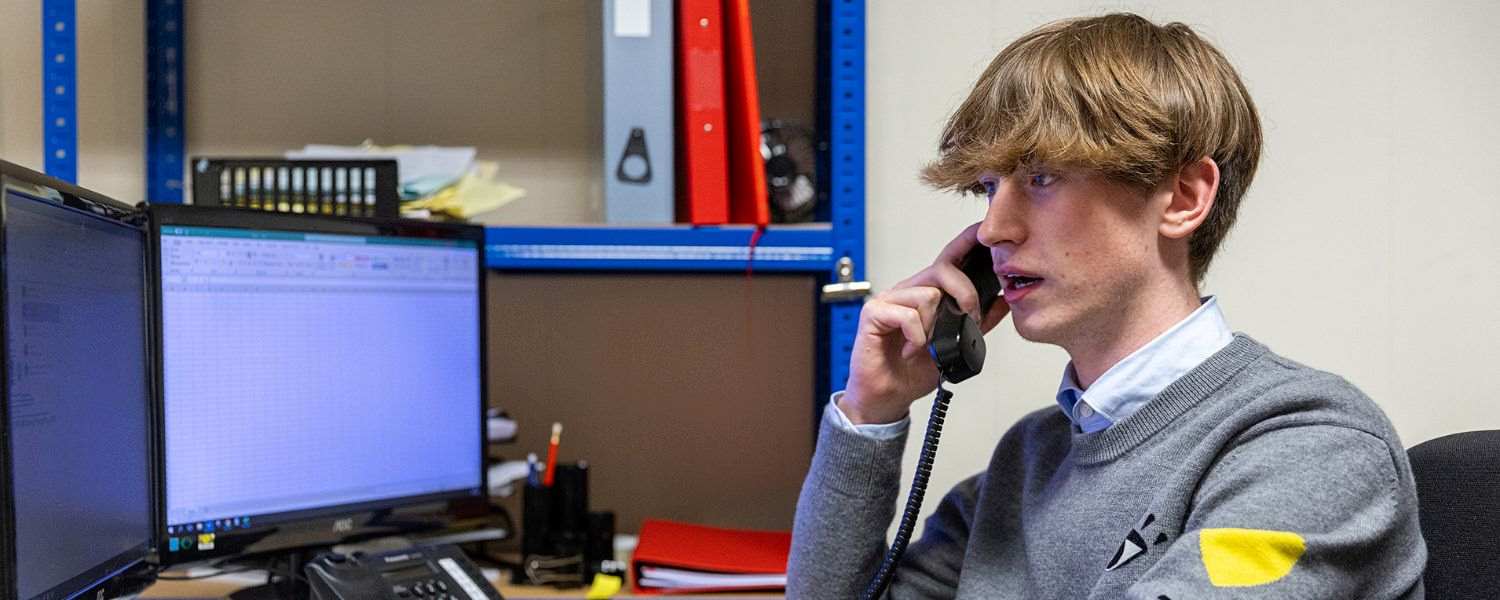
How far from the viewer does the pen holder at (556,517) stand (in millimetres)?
1408

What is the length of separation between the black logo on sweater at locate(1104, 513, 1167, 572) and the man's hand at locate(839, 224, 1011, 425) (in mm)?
309

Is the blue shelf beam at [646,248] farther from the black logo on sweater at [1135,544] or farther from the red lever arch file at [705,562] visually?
the black logo on sweater at [1135,544]

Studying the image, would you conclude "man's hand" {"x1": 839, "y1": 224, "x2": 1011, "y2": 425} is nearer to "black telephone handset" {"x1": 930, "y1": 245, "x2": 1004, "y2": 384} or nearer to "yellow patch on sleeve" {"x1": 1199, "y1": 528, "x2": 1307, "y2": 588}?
"black telephone handset" {"x1": 930, "y1": 245, "x2": 1004, "y2": 384}

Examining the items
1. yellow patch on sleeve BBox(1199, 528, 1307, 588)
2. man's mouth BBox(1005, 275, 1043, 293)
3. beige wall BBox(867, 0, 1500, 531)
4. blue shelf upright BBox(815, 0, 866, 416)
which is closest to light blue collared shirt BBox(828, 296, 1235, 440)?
man's mouth BBox(1005, 275, 1043, 293)

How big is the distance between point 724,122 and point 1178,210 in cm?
55

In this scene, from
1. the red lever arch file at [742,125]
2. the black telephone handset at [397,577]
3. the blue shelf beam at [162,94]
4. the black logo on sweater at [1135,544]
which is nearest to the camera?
the black logo on sweater at [1135,544]

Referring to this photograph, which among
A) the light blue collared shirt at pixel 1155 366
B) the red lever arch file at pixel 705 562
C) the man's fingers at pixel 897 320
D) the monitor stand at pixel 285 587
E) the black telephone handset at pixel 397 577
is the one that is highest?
the man's fingers at pixel 897 320

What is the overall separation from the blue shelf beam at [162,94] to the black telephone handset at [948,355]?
3.79 ft

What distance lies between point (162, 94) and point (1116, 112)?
1.35m

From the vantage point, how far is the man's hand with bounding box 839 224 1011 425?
1183 millimetres

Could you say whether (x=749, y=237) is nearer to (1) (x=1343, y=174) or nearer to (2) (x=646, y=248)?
(2) (x=646, y=248)

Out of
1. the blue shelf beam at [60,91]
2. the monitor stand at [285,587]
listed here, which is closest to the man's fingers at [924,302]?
the monitor stand at [285,587]

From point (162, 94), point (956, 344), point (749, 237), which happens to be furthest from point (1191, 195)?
point (162, 94)

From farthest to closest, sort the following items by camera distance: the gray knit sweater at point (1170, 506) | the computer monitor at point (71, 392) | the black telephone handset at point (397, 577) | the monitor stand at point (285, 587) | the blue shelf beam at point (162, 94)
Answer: the blue shelf beam at point (162, 94)
the monitor stand at point (285, 587)
the black telephone handset at point (397, 577)
the gray knit sweater at point (1170, 506)
the computer monitor at point (71, 392)
